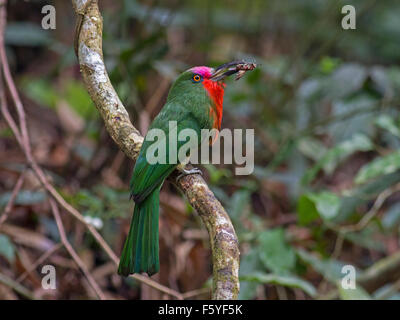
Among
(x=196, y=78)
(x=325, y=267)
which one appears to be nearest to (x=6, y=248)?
(x=196, y=78)

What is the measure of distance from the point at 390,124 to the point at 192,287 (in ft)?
5.42

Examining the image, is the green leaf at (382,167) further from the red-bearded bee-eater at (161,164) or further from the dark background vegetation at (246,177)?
the red-bearded bee-eater at (161,164)

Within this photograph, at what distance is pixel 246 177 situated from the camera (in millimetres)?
4258

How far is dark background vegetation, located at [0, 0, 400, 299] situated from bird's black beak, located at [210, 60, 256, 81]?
37cm

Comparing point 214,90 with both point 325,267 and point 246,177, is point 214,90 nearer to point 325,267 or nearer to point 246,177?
point 325,267

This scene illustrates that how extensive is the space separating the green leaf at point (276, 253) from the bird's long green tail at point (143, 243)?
1.19 meters

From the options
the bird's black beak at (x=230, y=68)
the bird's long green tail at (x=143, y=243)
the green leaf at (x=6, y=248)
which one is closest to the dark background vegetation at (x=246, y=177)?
the green leaf at (x=6, y=248)

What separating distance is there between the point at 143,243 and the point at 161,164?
334mm

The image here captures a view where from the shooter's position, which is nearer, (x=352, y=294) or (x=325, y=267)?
(x=352, y=294)

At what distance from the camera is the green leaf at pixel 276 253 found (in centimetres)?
315

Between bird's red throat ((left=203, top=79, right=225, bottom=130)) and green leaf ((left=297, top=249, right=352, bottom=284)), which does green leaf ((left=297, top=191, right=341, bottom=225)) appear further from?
bird's red throat ((left=203, top=79, right=225, bottom=130))

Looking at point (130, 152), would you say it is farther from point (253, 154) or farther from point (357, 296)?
point (253, 154)
